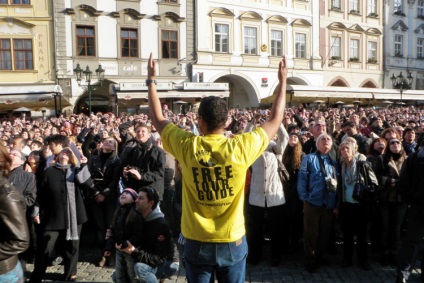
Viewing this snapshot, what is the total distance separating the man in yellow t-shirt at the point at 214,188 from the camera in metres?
2.40

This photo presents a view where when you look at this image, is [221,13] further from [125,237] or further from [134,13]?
[125,237]

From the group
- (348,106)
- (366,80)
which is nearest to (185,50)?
(348,106)

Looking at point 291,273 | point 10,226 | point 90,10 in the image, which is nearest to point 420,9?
point 90,10

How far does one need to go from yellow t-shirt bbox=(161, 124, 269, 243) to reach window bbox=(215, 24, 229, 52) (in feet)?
86.7

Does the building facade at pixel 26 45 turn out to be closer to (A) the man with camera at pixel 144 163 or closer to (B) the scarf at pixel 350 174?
(A) the man with camera at pixel 144 163

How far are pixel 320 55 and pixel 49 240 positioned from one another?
30615mm

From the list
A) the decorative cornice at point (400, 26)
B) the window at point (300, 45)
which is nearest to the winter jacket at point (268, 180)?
the window at point (300, 45)

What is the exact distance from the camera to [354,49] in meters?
34.3

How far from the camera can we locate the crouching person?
4.22 m

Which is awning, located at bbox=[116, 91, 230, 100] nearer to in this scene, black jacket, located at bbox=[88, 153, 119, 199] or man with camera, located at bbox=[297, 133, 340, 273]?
Answer: black jacket, located at bbox=[88, 153, 119, 199]

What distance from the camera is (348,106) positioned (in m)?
26.6

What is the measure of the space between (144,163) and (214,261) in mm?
3286

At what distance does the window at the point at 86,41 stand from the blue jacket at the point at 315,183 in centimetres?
2206

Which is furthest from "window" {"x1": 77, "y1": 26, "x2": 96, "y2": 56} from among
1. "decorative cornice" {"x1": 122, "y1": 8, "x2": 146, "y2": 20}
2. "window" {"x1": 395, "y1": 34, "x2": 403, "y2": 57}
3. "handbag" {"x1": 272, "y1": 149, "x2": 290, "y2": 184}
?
"window" {"x1": 395, "y1": 34, "x2": 403, "y2": 57}
